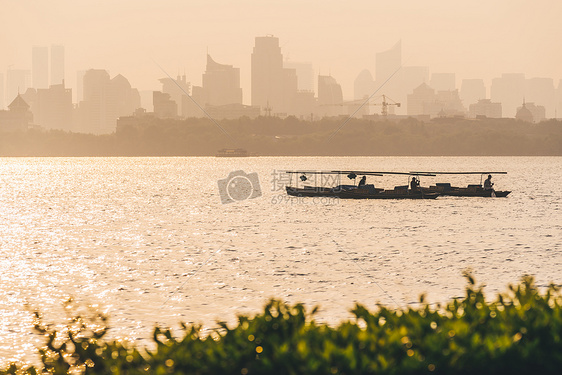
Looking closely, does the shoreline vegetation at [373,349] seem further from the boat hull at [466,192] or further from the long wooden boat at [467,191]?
the long wooden boat at [467,191]

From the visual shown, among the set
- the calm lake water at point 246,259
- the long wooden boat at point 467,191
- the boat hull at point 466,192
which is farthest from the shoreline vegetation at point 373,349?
the long wooden boat at point 467,191

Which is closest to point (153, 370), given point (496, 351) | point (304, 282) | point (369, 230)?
point (496, 351)

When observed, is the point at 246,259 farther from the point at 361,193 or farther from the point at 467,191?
the point at 467,191

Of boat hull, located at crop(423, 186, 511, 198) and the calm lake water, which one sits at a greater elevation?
boat hull, located at crop(423, 186, 511, 198)

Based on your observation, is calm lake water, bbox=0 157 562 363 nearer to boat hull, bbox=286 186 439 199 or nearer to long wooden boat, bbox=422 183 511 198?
boat hull, bbox=286 186 439 199

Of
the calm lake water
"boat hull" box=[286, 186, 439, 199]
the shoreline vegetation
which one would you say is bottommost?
the calm lake water

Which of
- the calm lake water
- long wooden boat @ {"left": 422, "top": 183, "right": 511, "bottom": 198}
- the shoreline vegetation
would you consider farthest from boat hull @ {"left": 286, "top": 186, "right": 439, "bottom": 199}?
the shoreline vegetation

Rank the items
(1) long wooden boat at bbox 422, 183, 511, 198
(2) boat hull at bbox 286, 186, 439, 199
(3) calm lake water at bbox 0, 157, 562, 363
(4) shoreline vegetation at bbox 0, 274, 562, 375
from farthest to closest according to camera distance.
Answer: (1) long wooden boat at bbox 422, 183, 511, 198, (2) boat hull at bbox 286, 186, 439, 199, (3) calm lake water at bbox 0, 157, 562, 363, (4) shoreline vegetation at bbox 0, 274, 562, 375

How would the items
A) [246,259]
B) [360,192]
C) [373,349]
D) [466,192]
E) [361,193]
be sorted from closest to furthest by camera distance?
[373,349], [246,259], [361,193], [360,192], [466,192]

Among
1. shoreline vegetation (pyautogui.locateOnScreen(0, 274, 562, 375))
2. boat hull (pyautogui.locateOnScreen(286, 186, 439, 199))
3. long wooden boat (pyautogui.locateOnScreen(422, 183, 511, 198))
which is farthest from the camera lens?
long wooden boat (pyautogui.locateOnScreen(422, 183, 511, 198))

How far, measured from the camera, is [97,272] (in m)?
42.0

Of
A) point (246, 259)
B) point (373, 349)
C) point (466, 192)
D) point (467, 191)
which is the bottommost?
point (246, 259)

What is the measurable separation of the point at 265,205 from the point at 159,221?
108 ft

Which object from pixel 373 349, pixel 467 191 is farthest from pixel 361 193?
pixel 373 349
